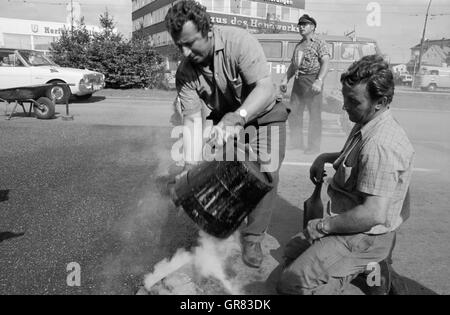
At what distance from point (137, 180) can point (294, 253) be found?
255 cm

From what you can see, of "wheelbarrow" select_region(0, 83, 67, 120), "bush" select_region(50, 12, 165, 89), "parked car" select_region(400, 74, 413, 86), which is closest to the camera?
"wheelbarrow" select_region(0, 83, 67, 120)

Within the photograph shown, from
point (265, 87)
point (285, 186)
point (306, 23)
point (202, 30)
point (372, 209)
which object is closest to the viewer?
point (372, 209)

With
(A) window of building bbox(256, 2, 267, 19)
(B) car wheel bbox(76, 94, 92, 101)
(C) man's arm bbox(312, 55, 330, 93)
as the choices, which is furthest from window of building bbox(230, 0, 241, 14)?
(C) man's arm bbox(312, 55, 330, 93)

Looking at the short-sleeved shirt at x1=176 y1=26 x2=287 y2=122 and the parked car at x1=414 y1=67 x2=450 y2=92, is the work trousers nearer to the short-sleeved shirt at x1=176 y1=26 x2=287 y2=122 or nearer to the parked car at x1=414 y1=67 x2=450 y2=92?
the short-sleeved shirt at x1=176 y1=26 x2=287 y2=122

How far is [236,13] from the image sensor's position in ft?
154

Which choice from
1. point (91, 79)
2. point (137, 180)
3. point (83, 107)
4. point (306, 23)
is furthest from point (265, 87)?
point (91, 79)

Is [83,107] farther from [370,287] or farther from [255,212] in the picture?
[370,287]

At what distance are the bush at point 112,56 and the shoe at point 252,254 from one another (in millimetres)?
15320

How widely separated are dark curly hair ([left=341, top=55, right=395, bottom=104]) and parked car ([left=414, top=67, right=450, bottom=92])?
2729cm

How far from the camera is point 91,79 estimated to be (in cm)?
1243

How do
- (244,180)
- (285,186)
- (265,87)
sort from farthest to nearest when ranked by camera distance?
1. (285,186)
2. (265,87)
3. (244,180)

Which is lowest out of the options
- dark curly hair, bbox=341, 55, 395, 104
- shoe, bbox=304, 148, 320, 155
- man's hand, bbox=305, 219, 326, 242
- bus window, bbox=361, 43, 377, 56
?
shoe, bbox=304, 148, 320, 155

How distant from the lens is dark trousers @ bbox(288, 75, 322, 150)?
18.9 ft

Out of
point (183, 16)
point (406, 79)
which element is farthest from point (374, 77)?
point (406, 79)
